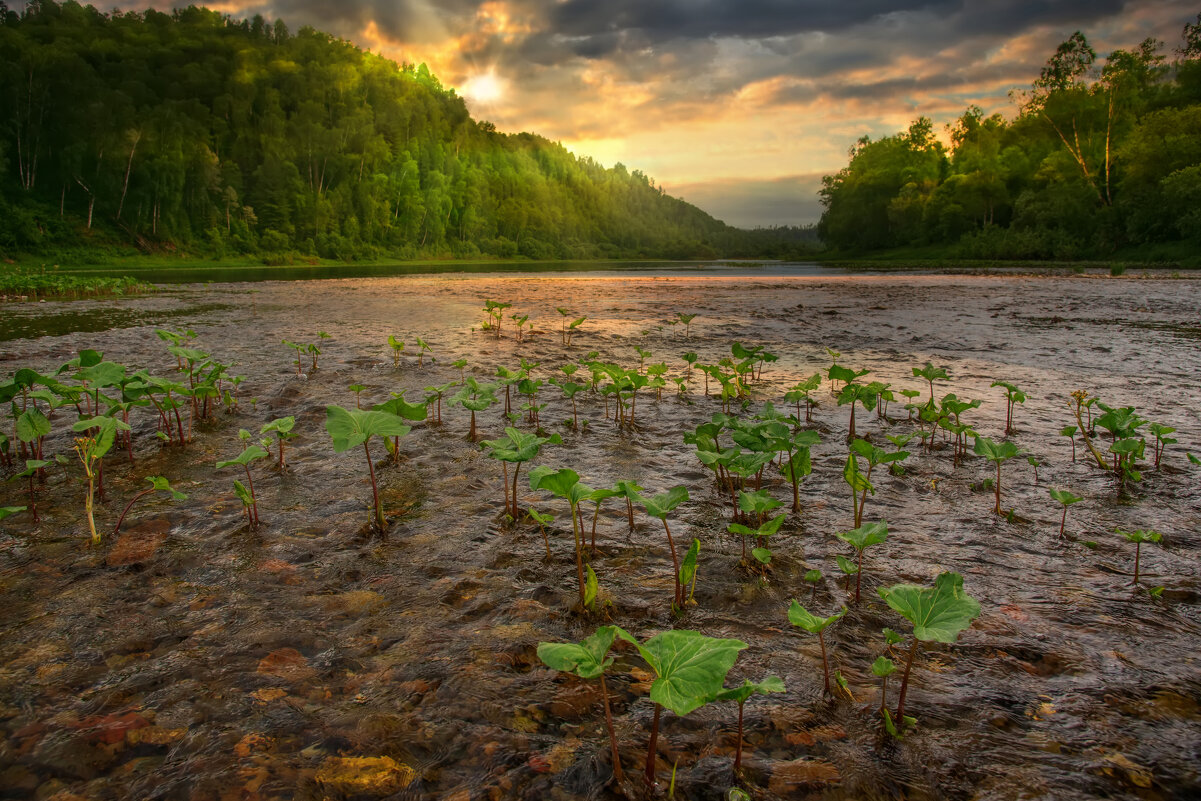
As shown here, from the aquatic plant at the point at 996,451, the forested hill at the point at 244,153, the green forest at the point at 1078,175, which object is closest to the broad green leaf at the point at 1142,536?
the aquatic plant at the point at 996,451

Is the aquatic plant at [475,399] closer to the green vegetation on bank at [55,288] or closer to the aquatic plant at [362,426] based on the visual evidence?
the aquatic plant at [362,426]

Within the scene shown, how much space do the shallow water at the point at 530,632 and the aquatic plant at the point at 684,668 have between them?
1.05 ft

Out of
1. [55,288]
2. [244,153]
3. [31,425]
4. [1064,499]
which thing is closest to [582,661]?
[1064,499]

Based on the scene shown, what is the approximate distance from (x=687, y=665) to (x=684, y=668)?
0.01 meters

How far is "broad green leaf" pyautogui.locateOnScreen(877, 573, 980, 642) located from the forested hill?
213 ft

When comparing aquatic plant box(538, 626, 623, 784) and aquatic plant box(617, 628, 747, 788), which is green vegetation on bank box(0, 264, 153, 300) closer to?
aquatic plant box(538, 626, 623, 784)

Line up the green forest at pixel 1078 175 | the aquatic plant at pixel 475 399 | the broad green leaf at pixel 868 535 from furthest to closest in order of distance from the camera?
1. the green forest at pixel 1078 175
2. the aquatic plant at pixel 475 399
3. the broad green leaf at pixel 868 535

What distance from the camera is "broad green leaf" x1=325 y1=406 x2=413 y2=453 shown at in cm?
256

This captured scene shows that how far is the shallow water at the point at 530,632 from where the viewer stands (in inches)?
56.7

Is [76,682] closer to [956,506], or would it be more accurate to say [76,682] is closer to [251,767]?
[251,767]

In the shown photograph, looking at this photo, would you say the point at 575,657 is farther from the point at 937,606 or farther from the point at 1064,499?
the point at 1064,499

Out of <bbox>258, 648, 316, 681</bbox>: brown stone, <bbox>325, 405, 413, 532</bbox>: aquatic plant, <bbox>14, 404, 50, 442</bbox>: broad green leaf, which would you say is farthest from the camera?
<bbox>14, 404, 50, 442</bbox>: broad green leaf

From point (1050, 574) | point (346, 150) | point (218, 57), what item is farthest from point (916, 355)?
point (218, 57)

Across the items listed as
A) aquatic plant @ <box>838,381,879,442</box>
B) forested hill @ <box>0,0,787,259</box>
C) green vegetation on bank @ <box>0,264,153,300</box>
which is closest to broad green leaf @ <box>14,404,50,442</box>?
aquatic plant @ <box>838,381,879,442</box>
